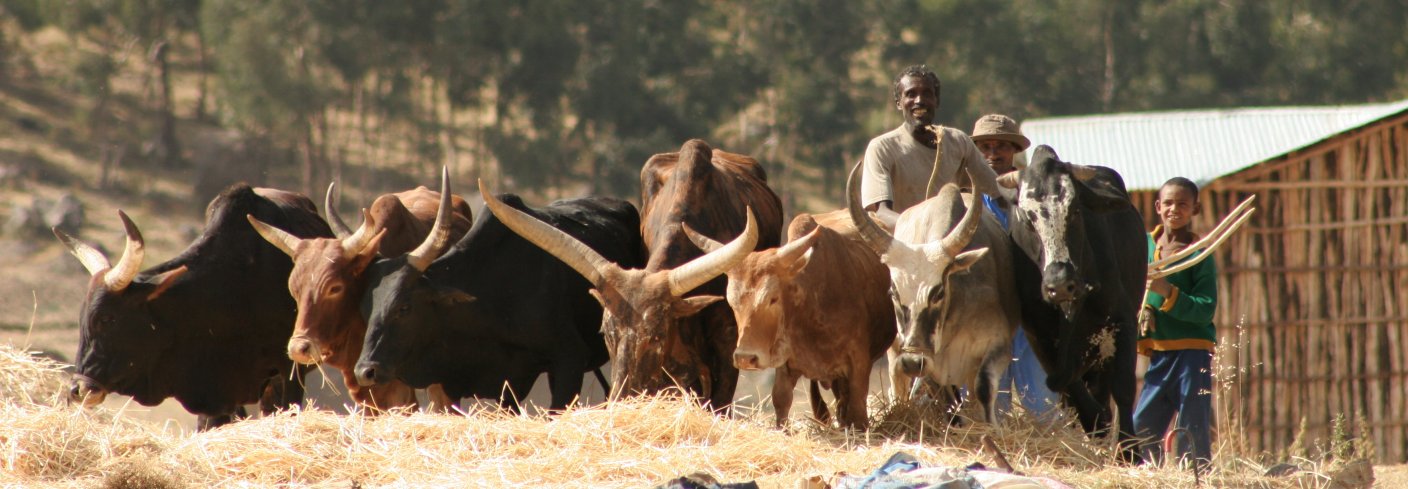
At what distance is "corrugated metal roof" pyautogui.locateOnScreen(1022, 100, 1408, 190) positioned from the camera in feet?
43.2

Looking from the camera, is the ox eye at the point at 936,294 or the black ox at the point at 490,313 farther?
the black ox at the point at 490,313

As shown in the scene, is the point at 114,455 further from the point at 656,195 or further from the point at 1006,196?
the point at 1006,196

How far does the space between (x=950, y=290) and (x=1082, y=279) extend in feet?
1.61

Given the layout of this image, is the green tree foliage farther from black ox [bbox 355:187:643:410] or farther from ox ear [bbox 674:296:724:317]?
ox ear [bbox 674:296:724:317]

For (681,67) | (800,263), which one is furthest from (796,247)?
(681,67)

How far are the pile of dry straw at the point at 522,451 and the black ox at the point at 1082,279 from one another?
26cm

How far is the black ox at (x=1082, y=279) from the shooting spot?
5.96 metres

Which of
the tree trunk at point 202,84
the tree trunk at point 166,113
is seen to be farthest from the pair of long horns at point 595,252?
the tree trunk at point 202,84

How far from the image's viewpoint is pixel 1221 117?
1509cm

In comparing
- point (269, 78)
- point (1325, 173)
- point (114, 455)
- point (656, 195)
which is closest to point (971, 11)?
point (269, 78)

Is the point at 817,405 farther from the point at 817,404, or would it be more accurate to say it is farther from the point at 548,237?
the point at 548,237

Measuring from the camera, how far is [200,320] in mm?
7719

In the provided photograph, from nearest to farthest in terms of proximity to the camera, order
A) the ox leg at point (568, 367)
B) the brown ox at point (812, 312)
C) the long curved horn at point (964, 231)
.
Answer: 1. the long curved horn at point (964, 231)
2. the brown ox at point (812, 312)
3. the ox leg at point (568, 367)

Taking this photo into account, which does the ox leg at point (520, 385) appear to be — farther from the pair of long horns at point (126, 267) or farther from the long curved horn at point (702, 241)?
the pair of long horns at point (126, 267)
